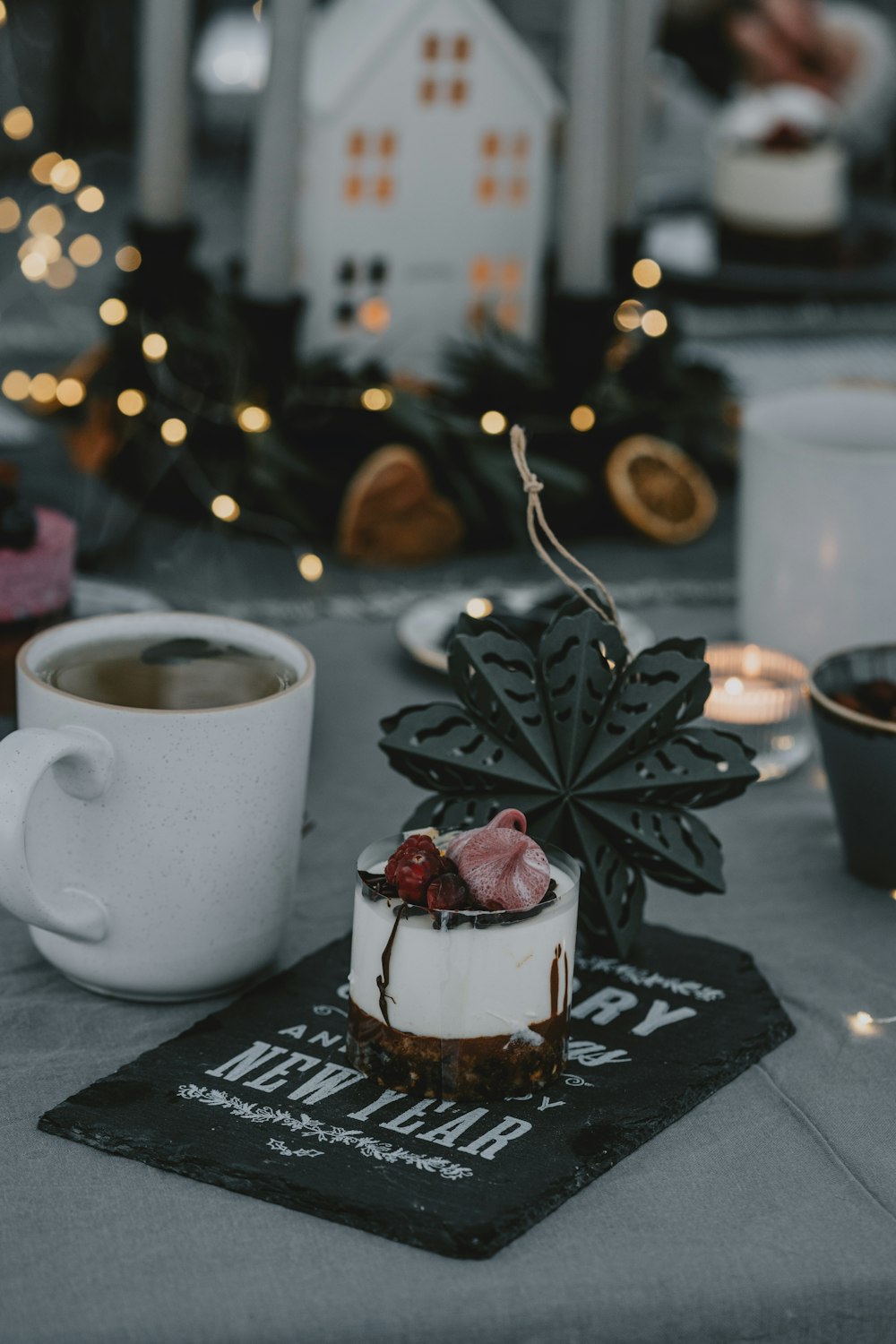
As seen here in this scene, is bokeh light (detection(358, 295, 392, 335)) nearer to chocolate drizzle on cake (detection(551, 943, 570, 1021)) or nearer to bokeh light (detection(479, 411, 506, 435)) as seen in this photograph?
bokeh light (detection(479, 411, 506, 435))

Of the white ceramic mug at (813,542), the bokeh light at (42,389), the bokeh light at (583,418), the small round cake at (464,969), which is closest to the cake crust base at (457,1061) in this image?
the small round cake at (464,969)

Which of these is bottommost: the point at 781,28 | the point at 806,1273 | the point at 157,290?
the point at 806,1273

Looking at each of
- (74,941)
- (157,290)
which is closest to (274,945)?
(74,941)

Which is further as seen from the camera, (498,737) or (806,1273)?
(498,737)

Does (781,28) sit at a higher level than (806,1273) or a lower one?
higher

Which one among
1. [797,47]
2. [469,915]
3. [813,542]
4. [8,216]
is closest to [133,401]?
[813,542]

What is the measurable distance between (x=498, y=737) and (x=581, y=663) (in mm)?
40

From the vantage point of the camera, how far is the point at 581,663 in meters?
0.58

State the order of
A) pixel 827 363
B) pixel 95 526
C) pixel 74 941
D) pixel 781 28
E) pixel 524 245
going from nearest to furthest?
pixel 74 941, pixel 95 526, pixel 524 245, pixel 827 363, pixel 781 28

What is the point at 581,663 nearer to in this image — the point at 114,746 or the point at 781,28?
the point at 114,746

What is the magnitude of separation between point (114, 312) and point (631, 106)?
16.0 inches

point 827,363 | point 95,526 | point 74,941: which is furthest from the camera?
point 827,363

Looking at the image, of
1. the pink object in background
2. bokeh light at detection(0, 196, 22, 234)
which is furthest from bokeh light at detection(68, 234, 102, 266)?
the pink object in background

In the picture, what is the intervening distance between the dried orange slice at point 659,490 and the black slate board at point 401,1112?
0.54 metres
